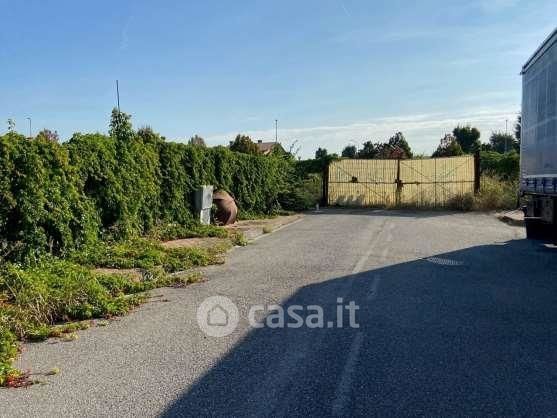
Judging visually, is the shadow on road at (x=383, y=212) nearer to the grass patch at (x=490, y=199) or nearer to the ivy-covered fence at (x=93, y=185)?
the grass patch at (x=490, y=199)

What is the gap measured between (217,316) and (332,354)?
211 centimetres

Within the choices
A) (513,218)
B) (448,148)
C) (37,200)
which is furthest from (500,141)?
(37,200)

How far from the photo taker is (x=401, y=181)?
3014 centimetres

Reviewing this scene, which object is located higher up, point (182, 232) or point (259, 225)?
point (182, 232)

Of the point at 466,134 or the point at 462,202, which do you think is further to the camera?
the point at 466,134

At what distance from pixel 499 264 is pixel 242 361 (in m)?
7.28

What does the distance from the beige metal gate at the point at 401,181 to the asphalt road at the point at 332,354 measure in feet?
62.0

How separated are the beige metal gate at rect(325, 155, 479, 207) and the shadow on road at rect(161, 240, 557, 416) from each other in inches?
809

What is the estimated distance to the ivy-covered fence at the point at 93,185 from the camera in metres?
9.10

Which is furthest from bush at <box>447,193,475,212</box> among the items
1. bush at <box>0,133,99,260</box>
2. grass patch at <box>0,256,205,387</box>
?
bush at <box>0,133,99,260</box>

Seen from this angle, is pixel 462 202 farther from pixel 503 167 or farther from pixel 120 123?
pixel 120 123

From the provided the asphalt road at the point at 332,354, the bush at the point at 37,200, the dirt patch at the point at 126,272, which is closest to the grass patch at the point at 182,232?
the bush at the point at 37,200

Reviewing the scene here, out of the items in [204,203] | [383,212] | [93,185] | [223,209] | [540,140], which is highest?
[540,140]

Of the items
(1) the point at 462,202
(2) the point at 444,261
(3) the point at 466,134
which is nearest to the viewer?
(2) the point at 444,261
